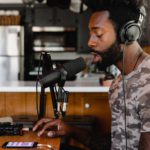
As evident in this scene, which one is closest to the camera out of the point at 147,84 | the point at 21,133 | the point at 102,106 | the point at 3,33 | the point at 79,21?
the point at 147,84

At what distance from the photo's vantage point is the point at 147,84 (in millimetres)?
1224

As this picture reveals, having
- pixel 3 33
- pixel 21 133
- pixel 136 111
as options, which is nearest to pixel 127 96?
pixel 136 111

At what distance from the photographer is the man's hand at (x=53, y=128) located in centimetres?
145

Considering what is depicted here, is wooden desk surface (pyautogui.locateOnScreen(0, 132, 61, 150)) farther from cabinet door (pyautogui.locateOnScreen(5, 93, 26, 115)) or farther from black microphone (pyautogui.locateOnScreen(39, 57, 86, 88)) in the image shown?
cabinet door (pyautogui.locateOnScreen(5, 93, 26, 115))

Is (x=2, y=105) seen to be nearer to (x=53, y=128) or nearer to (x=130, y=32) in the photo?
(x=53, y=128)

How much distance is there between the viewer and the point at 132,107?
1.27m

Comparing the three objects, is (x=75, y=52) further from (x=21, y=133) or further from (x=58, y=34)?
(x=21, y=133)

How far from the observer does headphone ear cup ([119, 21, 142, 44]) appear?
4.17ft

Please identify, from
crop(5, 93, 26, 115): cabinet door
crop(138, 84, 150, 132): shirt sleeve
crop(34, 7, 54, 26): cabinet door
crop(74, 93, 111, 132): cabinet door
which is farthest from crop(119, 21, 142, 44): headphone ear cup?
crop(34, 7, 54, 26): cabinet door

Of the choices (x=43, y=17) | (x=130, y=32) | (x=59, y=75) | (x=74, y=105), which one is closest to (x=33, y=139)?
(x=59, y=75)

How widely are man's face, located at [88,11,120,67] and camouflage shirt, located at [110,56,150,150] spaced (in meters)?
0.11

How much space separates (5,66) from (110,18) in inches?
149

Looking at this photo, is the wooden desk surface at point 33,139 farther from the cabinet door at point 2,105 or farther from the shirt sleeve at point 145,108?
the cabinet door at point 2,105

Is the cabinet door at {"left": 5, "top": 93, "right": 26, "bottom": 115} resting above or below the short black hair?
below
